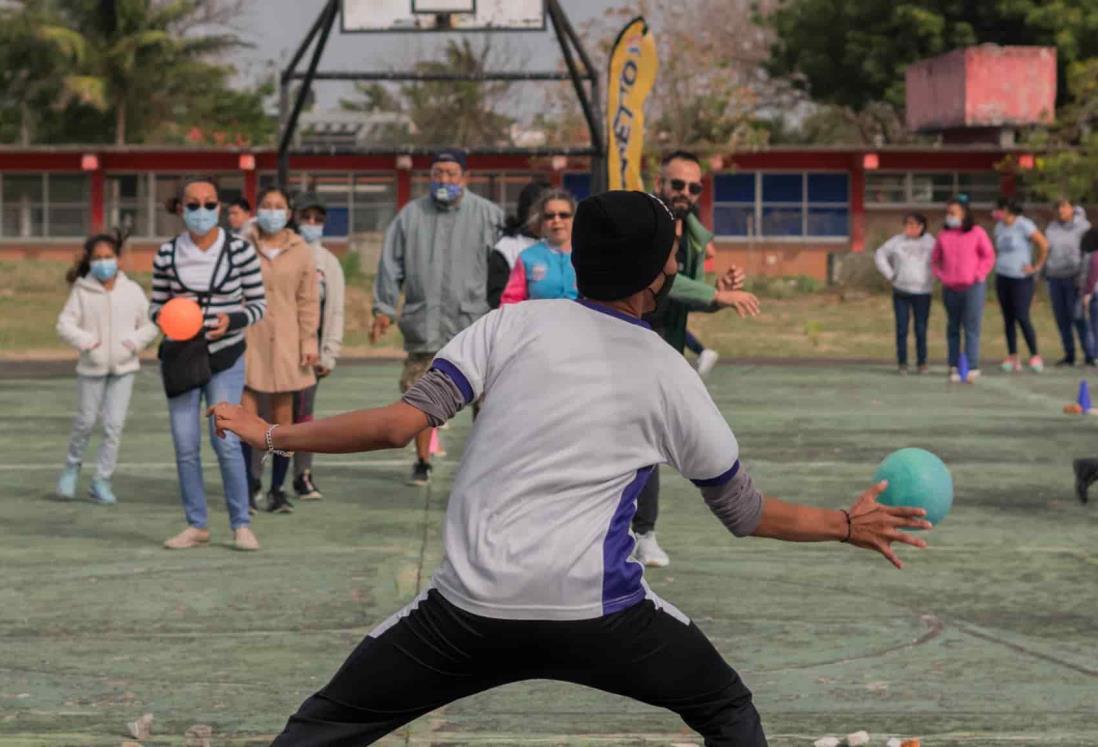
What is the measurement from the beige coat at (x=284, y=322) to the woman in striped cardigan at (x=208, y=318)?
2.85 ft

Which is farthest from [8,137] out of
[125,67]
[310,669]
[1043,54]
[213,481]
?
[310,669]

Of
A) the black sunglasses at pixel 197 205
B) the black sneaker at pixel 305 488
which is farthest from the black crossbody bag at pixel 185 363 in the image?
the black sneaker at pixel 305 488

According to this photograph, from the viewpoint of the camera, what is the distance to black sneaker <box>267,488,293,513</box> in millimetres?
11266

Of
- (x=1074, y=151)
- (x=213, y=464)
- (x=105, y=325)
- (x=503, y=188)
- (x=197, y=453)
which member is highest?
(x=1074, y=151)

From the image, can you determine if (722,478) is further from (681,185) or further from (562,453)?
(681,185)

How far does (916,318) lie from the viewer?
69.9 ft

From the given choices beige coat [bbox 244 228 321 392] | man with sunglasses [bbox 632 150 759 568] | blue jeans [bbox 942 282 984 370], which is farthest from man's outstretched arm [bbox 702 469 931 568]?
blue jeans [bbox 942 282 984 370]

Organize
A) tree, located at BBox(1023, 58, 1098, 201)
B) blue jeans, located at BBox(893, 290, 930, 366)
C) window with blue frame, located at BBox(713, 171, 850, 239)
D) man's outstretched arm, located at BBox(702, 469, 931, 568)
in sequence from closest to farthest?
1. man's outstretched arm, located at BBox(702, 469, 931, 568)
2. blue jeans, located at BBox(893, 290, 930, 366)
3. tree, located at BBox(1023, 58, 1098, 201)
4. window with blue frame, located at BBox(713, 171, 850, 239)

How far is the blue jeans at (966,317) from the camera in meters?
20.5

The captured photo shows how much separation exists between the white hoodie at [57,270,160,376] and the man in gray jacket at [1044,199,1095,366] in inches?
512

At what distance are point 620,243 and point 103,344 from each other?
7.88 meters

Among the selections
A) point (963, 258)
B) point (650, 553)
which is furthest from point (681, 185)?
point (963, 258)

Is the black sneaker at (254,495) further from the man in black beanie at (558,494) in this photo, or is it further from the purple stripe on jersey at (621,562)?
the purple stripe on jersey at (621,562)

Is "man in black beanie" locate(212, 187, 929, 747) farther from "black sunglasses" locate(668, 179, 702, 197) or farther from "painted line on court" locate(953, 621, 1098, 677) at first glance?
"black sunglasses" locate(668, 179, 702, 197)
